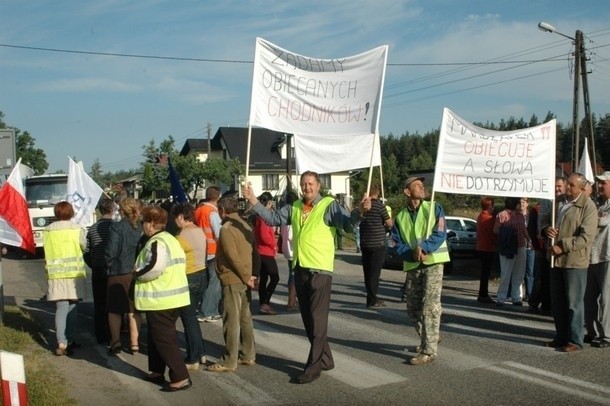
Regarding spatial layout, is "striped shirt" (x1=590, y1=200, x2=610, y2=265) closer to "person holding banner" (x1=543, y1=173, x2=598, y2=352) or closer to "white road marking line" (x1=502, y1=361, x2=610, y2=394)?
"person holding banner" (x1=543, y1=173, x2=598, y2=352)

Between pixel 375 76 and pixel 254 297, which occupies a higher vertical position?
pixel 375 76

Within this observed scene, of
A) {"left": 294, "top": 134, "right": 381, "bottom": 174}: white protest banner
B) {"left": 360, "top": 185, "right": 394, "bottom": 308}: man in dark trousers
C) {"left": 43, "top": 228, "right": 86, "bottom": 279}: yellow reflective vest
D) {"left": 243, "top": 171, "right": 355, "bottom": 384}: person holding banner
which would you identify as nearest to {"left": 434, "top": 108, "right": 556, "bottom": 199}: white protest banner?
{"left": 294, "top": 134, "right": 381, "bottom": 174}: white protest banner

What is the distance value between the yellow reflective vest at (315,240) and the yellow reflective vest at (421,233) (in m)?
0.91

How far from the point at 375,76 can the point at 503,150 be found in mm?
1855

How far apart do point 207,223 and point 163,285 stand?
10.7ft

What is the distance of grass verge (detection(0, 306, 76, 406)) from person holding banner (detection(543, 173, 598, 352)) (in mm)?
5170

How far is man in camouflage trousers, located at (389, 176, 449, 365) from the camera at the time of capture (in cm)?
715

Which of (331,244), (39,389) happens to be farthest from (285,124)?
(39,389)

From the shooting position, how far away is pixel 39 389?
6195 millimetres

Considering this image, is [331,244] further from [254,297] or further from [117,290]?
[254,297]

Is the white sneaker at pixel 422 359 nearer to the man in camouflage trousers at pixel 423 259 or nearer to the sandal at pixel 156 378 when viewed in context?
the man in camouflage trousers at pixel 423 259

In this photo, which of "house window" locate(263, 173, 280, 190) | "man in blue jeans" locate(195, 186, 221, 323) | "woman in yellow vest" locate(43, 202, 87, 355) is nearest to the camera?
"woman in yellow vest" locate(43, 202, 87, 355)

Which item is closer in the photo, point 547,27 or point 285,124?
point 285,124

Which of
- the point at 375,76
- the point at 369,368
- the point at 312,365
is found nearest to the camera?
the point at 312,365
